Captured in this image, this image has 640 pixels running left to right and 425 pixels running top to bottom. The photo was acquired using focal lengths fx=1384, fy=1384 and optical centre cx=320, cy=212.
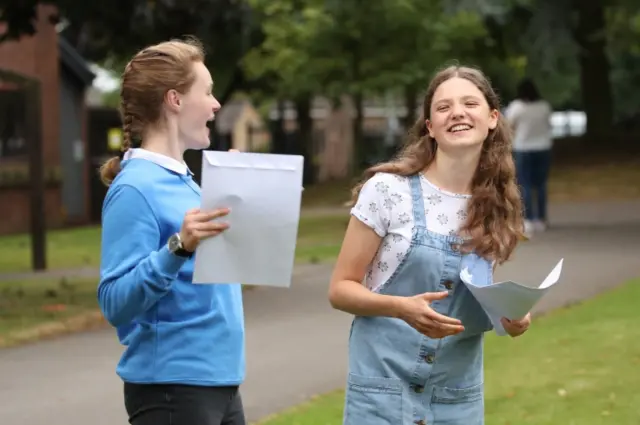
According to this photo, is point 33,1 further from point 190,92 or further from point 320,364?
point 190,92

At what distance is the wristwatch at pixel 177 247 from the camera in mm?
3455

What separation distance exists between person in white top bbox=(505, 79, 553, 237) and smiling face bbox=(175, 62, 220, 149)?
13647mm

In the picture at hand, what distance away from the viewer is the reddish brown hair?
12.0 ft

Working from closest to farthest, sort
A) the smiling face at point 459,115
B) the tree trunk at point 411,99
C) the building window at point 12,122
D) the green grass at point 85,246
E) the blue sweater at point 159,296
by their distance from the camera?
1. the blue sweater at point 159,296
2. the smiling face at point 459,115
3. the green grass at point 85,246
4. the building window at point 12,122
5. the tree trunk at point 411,99

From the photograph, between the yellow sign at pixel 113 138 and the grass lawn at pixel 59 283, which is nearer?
the grass lawn at pixel 59 283

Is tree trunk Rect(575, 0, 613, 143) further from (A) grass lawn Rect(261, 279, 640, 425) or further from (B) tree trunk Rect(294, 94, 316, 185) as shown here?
(A) grass lawn Rect(261, 279, 640, 425)

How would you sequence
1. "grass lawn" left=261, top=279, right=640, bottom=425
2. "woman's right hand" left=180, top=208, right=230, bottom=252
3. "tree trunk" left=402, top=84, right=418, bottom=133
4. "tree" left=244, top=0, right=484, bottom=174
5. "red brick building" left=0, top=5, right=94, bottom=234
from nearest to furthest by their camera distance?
"woman's right hand" left=180, top=208, right=230, bottom=252, "grass lawn" left=261, top=279, right=640, bottom=425, "red brick building" left=0, top=5, right=94, bottom=234, "tree" left=244, top=0, right=484, bottom=174, "tree trunk" left=402, top=84, right=418, bottom=133

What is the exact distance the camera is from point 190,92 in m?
3.69

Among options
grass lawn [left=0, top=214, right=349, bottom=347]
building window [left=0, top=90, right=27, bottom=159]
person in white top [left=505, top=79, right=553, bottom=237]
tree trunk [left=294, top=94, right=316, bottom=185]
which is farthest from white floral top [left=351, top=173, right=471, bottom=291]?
tree trunk [left=294, top=94, right=316, bottom=185]

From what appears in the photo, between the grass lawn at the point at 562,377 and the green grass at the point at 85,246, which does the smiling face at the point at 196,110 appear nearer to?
the grass lawn at the point at 562,377

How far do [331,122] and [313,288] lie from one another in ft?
114

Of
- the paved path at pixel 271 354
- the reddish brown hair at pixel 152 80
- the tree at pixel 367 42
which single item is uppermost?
the reddish brown hair at pixel 152 80

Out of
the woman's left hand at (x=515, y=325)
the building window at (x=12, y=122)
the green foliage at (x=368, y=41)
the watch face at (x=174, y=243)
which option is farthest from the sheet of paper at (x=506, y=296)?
the building window at (x=12, y=122)

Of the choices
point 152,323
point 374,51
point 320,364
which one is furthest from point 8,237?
point 152,323
